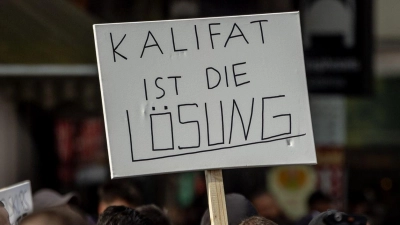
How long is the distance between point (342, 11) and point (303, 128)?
410 centimetres

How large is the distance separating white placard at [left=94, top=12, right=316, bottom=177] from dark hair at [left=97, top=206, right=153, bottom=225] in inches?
8.2

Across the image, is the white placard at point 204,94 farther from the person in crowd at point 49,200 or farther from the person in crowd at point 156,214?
the person in crowd at point 49,200

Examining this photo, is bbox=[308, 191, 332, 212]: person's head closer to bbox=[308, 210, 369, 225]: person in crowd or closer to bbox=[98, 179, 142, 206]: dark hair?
bbox=[98, 179, 142, 206]: dark hair

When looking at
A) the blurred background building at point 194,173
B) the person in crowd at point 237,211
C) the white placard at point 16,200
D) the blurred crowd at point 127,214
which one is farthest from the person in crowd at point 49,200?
the blurred background building at point 194,173

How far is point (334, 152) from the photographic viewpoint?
9250 millimetres

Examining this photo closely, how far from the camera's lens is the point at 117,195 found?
16.4ft

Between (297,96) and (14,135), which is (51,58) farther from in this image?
(297,96)

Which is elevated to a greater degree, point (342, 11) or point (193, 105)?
point (342, 11)

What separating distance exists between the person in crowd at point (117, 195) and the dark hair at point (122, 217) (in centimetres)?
157

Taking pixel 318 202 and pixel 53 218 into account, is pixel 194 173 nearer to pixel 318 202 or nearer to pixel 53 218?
pixel 318 202

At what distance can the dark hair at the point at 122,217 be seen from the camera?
325 centimetres

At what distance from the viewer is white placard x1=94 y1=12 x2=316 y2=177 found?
3209mm

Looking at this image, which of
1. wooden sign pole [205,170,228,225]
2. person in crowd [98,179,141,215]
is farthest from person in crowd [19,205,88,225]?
person in crowd [98,179,141,215]

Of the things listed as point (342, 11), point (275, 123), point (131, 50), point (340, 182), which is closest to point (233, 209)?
point (275, 123)
